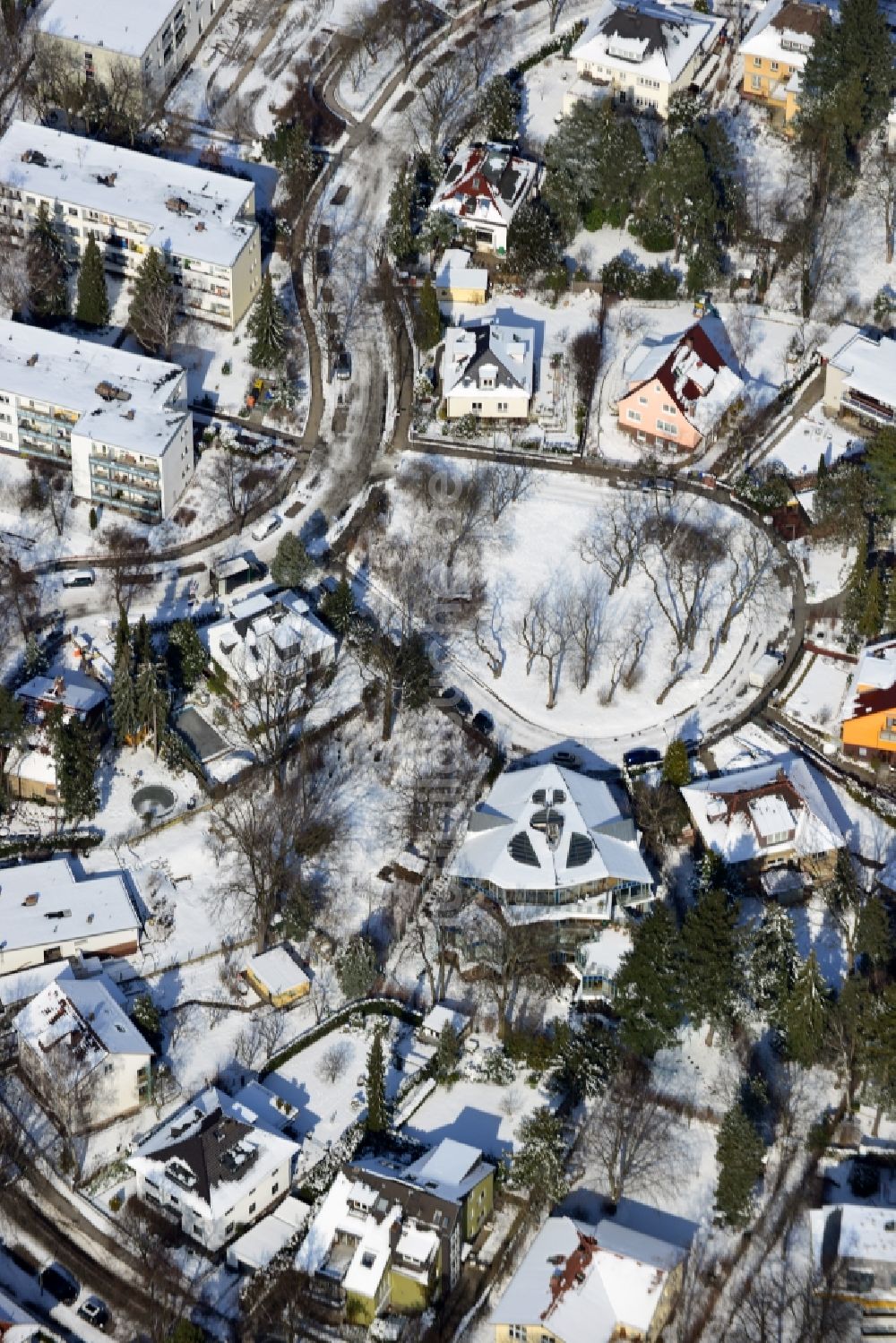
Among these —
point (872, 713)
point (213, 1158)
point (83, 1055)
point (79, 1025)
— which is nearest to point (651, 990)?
point (213, 1158)

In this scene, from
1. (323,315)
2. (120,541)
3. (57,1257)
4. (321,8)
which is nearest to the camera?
(57,1257)

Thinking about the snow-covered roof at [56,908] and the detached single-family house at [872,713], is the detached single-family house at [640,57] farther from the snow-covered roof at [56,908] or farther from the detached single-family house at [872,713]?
the snow-covered roof at [56,908]

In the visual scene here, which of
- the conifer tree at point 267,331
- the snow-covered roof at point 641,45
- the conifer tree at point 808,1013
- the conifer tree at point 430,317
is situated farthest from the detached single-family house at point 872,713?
the snow-covered roof at point 641,45

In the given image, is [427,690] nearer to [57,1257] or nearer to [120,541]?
[120,541]

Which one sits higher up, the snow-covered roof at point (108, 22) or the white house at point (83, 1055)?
the snow-covered roof at point (108, 22)

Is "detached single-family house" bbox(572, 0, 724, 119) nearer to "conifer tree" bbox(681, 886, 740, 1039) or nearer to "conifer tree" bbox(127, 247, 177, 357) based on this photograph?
"conifer tree" bbox(127, 247, 177, 357)

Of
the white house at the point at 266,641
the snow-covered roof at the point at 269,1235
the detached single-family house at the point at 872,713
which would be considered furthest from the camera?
the white house at the point at 266,641

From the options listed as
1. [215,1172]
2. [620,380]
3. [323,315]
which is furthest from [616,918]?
[323,315]

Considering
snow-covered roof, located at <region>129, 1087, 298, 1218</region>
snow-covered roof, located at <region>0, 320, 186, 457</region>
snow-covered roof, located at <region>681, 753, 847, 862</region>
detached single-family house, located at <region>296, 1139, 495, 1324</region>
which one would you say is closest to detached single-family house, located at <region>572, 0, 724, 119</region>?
snow-covered roof, located at <region>0, 320, 186, 457</region>

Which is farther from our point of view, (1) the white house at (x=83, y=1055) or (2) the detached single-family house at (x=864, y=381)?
(2) the detached single-family house at (x=864, y=381)
